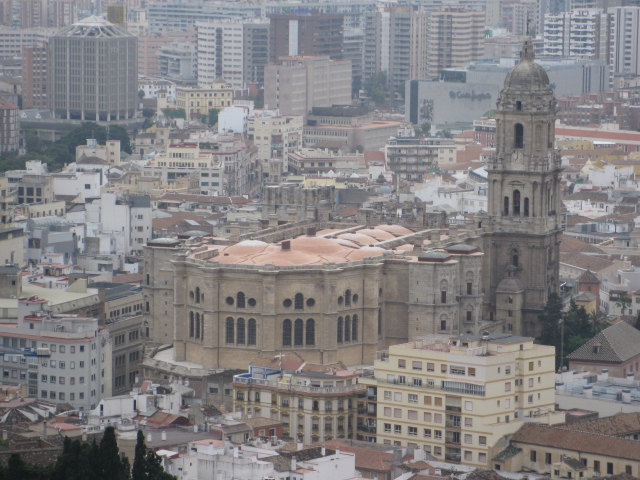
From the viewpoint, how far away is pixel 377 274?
515ft

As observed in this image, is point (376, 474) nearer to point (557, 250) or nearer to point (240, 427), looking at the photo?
point (240, 427)

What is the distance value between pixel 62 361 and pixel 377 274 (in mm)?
19788

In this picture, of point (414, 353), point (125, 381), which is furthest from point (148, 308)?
point (414, 353)

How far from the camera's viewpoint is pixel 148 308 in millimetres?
166250

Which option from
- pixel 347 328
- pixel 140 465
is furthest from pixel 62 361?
pixel 140 465

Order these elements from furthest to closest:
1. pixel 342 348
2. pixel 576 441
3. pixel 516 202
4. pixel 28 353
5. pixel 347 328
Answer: pixel 516 202
pixel 347 328
pixel 342 348
pixel 28 353
pixel 576 441

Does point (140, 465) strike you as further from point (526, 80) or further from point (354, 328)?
point (526, 80)

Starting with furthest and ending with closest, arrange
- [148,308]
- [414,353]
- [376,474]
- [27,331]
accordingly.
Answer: [148,308] → [27,331] → [414,353] → [376,474]

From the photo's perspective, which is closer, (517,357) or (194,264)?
(517,357)

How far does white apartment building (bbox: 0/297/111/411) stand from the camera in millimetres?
152000

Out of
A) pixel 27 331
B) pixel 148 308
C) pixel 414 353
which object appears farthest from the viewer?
pixel 148 308

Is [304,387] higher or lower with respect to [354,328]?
lower

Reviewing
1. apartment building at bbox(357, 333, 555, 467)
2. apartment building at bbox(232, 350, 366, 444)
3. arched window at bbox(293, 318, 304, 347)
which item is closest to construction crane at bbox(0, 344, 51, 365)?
apartment building at bbox(232, 350, 366, 444)

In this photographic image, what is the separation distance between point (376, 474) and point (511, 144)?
154 ft
